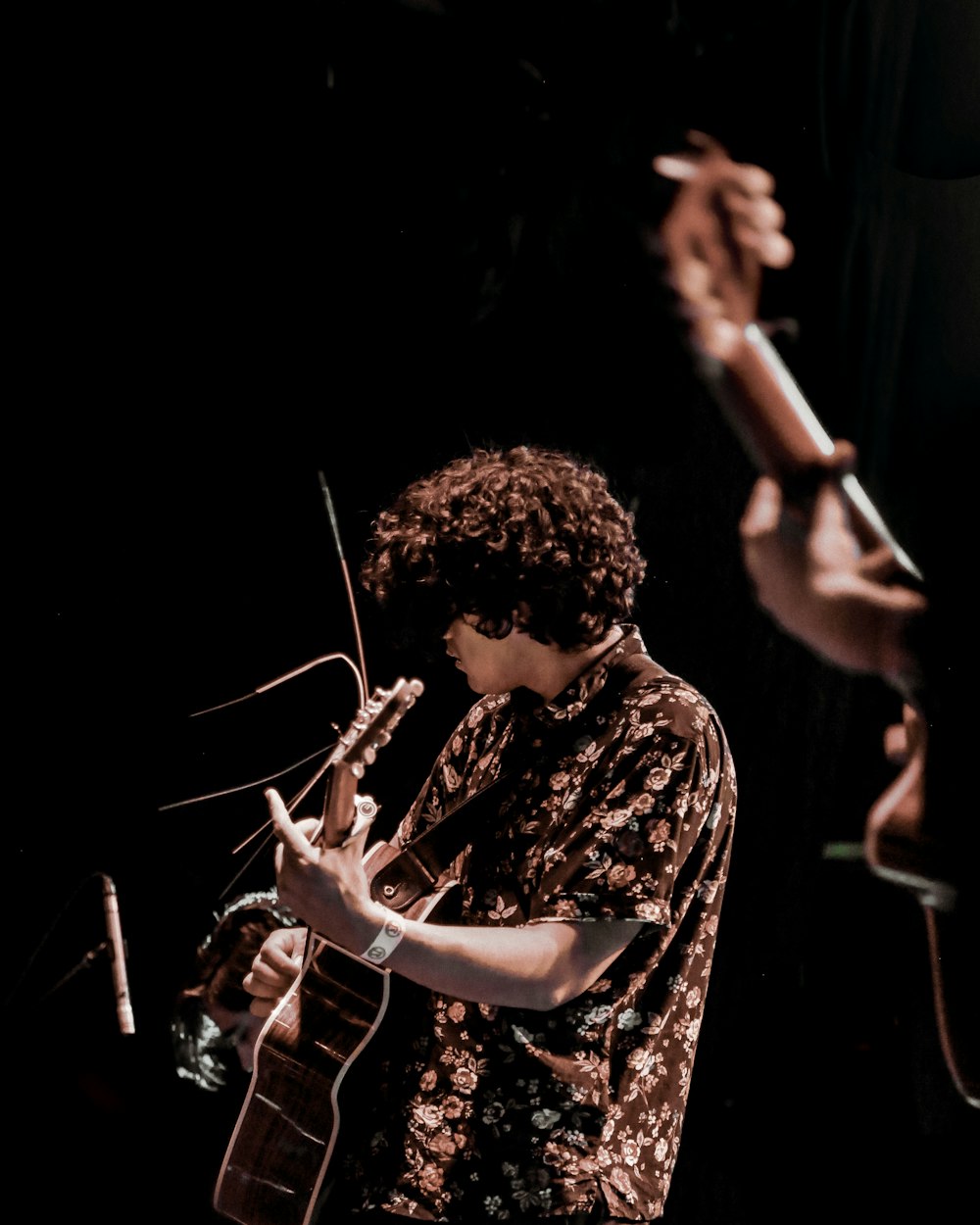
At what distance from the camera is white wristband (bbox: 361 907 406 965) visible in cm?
138

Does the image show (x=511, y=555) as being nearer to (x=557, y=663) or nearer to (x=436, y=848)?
(x=557, y=663)

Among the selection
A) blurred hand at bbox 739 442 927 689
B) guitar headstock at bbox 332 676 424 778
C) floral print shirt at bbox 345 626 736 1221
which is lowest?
floral print shirt at bbox 345 626 736 1221

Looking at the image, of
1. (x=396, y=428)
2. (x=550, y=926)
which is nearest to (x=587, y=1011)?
(x=550, y=926)

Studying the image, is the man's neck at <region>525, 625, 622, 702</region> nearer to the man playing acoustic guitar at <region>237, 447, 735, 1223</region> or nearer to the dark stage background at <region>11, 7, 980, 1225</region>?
the man playing acoustic guitar at <region>237, 447, 735, 1223</region>

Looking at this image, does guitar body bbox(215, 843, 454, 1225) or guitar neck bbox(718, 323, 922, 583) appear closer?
guitar neck bbox(718, 323, 922, 583)

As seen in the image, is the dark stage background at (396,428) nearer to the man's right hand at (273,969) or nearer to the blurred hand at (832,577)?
the man's right hand at (273,969)

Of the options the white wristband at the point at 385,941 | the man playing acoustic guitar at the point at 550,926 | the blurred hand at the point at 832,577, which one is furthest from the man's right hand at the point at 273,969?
the blurred hand at the point at 832,577

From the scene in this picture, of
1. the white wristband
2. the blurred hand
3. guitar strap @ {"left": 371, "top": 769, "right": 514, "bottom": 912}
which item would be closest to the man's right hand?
guitar strap @ {"left": 371, "top": 769, "right": 514, "bottom": 912}

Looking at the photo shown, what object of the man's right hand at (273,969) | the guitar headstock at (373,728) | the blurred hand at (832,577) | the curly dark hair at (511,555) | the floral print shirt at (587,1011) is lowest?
the man's right hand at (273,969)

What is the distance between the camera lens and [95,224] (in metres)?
2.16

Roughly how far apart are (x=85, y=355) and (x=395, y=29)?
2.58 ft

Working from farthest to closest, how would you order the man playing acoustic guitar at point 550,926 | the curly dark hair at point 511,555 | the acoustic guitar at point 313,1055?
the curly dark hair at point 511,555
the acoustic guitar at point 313,1055
the man playing acoustic guitar at point 550,926

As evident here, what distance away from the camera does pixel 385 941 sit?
138 centimetres

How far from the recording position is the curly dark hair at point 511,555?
1.60 metres
